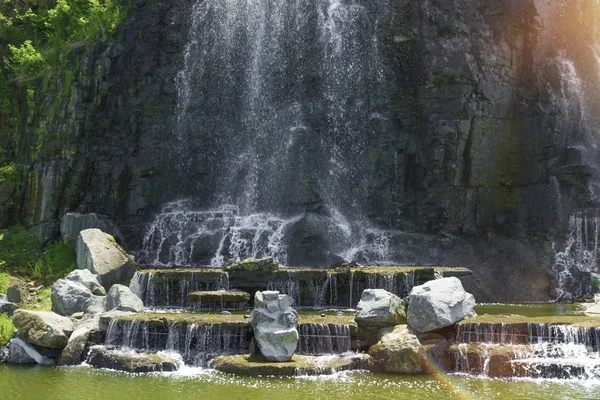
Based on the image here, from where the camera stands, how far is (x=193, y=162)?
28.1m

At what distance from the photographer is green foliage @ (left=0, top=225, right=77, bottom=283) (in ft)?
70.4

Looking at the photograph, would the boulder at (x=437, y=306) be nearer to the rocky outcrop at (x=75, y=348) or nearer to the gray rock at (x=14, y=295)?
the rocky outcrop at (x=75, y=348)

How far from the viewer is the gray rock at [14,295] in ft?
58.5

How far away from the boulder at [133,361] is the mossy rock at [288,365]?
0.87m

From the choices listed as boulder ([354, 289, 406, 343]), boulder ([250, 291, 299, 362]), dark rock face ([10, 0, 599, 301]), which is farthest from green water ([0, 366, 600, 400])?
dark rock face ([10, 0, 599, 301])

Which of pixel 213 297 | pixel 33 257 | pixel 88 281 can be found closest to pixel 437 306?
pixel 213 297

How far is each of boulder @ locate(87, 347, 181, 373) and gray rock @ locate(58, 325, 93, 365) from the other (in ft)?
1.07


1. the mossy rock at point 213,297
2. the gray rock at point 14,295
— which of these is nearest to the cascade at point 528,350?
the mossy rock at point 213,297

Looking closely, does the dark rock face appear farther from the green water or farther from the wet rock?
the green water

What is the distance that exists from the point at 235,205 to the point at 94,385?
16157 mm

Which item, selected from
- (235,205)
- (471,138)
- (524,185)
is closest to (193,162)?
(235,205)

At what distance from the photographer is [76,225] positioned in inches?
915

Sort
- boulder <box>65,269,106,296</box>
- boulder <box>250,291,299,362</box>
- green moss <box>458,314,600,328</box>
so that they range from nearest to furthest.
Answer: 1. boulder <box>250,291,299,362</box>
2. green moss <box>458,314,600,328</box>
3. boulder <box>65,269,106,296</box>

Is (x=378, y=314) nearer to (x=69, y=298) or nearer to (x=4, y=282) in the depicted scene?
(x=69, y=298)
